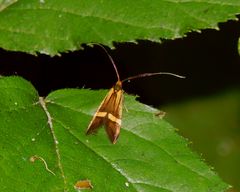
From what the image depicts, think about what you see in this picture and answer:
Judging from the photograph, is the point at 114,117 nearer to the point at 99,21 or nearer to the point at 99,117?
the point at 99,117

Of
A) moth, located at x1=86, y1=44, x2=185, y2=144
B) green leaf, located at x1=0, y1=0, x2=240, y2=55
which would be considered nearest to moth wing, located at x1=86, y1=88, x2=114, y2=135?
moth, located at x1=86, y1=44, x2=185, y2=144

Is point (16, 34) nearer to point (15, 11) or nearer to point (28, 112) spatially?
point (15, 11)

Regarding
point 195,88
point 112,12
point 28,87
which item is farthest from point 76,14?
point 195,88

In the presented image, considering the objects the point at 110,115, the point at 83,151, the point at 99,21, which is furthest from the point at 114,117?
the point at 99,21

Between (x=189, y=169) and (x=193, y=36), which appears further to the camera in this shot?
(x=193, y=36)

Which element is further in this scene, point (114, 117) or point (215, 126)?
point (215, 126)

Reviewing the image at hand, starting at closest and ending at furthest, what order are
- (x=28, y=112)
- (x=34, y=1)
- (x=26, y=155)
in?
(x=26, y=155), (x=28, y=112), (x=34, y=1)

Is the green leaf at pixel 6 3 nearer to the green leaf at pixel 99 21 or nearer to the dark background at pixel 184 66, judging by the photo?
the green leaf at pixel 99 21
